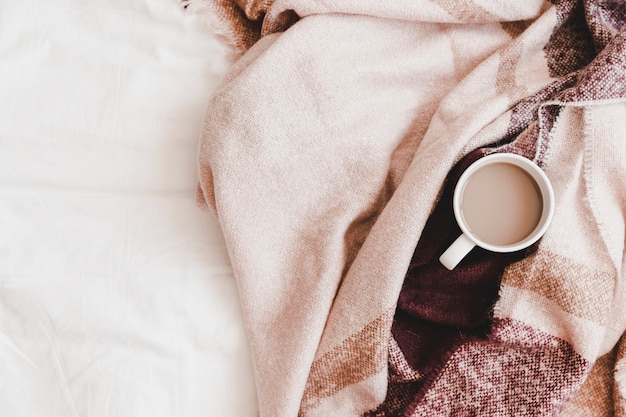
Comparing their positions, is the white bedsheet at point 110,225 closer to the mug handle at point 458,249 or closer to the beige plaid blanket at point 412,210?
the beige plaid blanket at point 412,210

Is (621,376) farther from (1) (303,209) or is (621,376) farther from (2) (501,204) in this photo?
(1) (303,209)

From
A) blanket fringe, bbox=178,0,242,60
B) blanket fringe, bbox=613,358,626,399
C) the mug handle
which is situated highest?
blanket fringe, bbox=178,0,242,60

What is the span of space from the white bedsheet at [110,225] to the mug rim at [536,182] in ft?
1.00

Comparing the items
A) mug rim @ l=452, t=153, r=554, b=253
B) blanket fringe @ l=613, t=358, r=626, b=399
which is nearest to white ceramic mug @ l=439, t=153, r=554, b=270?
mug rim @ l=452, t=153, r=554, b=253

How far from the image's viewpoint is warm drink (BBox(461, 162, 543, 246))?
0.67 metres

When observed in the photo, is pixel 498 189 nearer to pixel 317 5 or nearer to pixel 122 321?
pixel 317 5

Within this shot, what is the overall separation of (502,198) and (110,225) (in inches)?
19.7

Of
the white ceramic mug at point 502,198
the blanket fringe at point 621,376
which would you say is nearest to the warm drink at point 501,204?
the white ceramic mug at point 502,198

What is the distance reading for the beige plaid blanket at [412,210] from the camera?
67cm

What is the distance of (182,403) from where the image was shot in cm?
72

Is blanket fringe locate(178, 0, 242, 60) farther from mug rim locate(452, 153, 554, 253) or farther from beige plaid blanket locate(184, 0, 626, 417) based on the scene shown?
mug rim locate(452, 153, 554, 253)

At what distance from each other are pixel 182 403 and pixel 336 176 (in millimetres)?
344

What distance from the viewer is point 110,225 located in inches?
29.7

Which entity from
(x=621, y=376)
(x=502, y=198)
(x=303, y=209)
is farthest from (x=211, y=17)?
(x=621, y=376)
